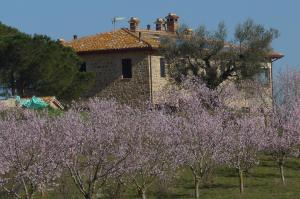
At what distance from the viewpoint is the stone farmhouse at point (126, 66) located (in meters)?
57.2

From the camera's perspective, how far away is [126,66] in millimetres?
58344

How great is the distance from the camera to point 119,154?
22188mm

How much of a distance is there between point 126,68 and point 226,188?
89.5ft

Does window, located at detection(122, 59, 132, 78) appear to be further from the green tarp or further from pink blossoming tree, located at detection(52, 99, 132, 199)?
pink blossoming tree, located at detection(52, 99, 132, 199)

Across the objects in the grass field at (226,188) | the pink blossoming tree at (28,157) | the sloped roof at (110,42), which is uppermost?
the sloped roof at (110,42)

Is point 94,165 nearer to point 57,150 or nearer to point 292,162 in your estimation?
point 57,150

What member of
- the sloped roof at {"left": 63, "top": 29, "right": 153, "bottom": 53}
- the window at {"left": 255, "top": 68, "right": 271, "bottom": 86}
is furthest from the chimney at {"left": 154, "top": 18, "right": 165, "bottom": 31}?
the window at {"left": 255, "top": 68, "right": 271, "bottom": 86}

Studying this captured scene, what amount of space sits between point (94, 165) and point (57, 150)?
1.24 metres

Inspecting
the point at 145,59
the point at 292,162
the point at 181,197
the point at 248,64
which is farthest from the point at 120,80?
the point at 181,197

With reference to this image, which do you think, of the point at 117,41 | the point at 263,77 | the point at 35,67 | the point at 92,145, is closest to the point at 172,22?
the point at 117,41

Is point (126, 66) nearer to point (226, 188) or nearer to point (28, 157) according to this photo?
point (226, 188)

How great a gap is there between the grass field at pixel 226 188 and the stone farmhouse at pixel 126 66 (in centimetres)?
1891

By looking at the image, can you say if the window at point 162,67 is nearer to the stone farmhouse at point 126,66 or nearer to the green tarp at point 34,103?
the stone farmhouse at point 126,66

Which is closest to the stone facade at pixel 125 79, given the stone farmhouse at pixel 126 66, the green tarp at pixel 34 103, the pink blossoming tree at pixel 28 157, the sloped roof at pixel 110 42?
the stone farmhouse at pixel 126 66
